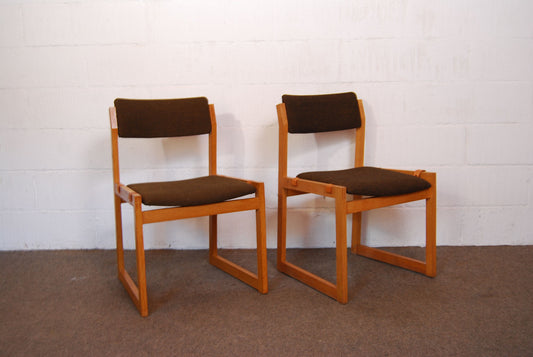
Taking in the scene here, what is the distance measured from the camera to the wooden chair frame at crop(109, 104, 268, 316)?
5.05 ft

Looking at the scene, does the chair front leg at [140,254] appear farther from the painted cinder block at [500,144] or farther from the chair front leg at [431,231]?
the painted cinder block at [500,144]

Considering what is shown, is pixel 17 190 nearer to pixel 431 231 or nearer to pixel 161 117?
pixel 161 117

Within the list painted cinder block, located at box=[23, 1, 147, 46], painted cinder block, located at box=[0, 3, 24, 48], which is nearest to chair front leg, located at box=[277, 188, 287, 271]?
painted cinder block, located at box=[23, 1, 147, 46]

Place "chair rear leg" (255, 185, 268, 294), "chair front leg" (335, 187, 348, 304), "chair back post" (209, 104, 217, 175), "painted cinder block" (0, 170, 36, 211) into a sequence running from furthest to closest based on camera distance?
"painted cinder block" (0, 170, 36, 211) → "chair back post" (209, 104, 217, 175) → "chair rear leg" (255, 185, 268, 294) → "chair front leg" (335, 187, 348, 304)

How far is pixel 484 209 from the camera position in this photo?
2.30m

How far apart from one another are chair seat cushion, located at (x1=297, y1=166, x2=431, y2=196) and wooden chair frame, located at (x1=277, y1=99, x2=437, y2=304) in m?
0.04

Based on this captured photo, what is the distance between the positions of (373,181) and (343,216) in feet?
0.63

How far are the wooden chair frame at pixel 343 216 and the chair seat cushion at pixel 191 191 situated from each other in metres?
0.25

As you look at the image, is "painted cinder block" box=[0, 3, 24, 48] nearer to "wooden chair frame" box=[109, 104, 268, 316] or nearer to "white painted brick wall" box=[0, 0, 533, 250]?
"white painted brick wall" box=[0, 0, 533, 250]

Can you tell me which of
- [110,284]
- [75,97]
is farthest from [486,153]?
[75,97]

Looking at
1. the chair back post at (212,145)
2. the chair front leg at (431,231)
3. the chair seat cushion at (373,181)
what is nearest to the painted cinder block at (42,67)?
the chair back post at (212,145)

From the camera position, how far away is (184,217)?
1.58 metres

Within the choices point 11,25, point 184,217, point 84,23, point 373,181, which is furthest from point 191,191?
point 11,25

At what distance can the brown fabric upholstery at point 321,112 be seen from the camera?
193 cm
